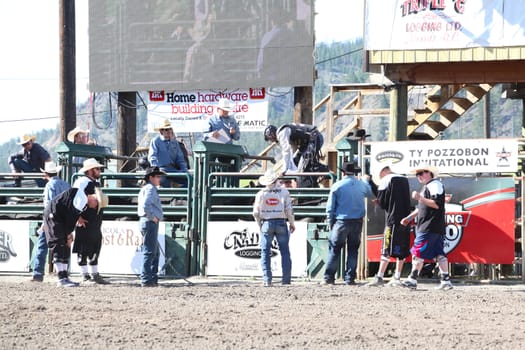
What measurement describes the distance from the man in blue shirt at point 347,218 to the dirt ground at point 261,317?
0.45 m

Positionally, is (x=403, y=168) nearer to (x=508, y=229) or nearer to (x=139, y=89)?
(x=508, y=229)

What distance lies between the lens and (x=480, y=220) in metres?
15.9

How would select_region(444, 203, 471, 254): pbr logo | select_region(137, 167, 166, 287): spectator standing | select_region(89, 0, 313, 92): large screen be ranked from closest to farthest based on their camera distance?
select_region(137, 167, 166, 287): spectator standing, select_region(444, 203, 471, 254): pbr logo, select_region(89, 0, 313, 92): large screen

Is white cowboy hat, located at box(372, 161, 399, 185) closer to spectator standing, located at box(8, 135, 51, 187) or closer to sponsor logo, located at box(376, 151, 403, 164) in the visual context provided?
sponsor logo, located at box(376, 151, 403, 164)

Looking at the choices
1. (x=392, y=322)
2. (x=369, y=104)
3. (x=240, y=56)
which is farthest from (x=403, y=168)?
(x=369, y=104)

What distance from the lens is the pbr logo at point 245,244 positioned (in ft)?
55.8

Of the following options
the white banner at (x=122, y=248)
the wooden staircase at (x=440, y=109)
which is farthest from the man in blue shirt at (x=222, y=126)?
the wooden staircase at (x=440, y=109)

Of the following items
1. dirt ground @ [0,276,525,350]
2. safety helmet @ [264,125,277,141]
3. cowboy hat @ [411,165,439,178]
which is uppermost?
safety helmet @ [264,125,277,141]

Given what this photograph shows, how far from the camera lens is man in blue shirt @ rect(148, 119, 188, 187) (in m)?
17.6

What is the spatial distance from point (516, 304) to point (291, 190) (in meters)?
4.92

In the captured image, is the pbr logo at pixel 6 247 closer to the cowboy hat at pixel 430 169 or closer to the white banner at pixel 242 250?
the white banner at pixel 242 250

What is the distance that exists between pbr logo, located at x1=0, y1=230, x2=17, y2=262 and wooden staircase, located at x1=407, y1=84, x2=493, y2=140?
374 inches

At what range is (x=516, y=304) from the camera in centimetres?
1301

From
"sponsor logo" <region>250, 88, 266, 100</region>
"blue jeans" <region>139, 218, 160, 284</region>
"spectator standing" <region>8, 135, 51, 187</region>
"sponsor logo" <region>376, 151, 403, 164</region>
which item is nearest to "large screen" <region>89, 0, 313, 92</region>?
"sponsor logo" <region>250, 88, 266, 100</region>
